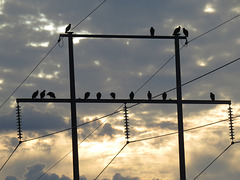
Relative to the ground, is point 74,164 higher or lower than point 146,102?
lower

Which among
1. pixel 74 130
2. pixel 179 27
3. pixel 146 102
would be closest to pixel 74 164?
pixel 74 130

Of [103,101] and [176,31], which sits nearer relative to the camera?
[103,101]

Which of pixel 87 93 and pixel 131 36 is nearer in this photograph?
pixel 131 36

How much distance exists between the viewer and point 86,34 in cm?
2939

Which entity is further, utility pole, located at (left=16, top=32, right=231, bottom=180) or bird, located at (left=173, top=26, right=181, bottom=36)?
bird, located at (left=173, top=26, right=181, bottom=36)

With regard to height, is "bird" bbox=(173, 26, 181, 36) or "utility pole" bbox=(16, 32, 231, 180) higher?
"bird" bbox=(173, 26, 181, 36)

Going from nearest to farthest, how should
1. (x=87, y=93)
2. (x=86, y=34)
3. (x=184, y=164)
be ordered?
(x=184, y=164), (x=86, y=34), (x=87, y=93)

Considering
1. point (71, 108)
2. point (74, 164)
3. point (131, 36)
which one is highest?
point (131, 36)

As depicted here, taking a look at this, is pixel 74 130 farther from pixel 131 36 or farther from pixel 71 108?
pixel 131 36

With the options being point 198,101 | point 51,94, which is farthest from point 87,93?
point 198,101

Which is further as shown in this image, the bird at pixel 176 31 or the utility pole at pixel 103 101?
the bird at pixel 176 31

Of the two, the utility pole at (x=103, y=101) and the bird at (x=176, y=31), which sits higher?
the bird at (x=176, y=31)

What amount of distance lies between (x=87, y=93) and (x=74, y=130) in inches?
166

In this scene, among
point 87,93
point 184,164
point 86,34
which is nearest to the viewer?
point 184,164
